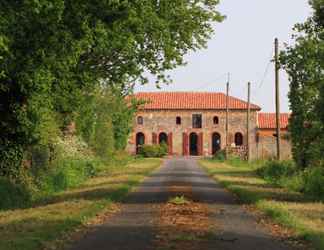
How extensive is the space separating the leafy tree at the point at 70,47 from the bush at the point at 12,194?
2.57 ft

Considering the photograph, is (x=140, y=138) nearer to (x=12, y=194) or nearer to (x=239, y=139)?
(x=239, y=139)

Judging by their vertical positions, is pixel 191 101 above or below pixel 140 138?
above

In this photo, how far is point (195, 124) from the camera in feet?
364

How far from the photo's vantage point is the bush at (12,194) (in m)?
24.6

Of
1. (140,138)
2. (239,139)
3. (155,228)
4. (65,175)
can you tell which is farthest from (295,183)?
(140,138)

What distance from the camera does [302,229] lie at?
56.4 ft

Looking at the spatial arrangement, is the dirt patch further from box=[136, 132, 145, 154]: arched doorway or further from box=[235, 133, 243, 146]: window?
box=[136, 132, 145, 154]: arched doorway

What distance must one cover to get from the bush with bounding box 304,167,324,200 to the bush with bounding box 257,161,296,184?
19.6ft

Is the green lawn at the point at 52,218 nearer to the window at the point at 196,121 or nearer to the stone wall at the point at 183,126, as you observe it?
the stone wall at the point at 183,126

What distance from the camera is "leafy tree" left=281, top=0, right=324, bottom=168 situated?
90.8 ft

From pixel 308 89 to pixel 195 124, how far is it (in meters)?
77.7

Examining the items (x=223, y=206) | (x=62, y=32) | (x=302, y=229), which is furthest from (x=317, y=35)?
(x=302, y=229)

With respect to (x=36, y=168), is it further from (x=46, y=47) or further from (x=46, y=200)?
(x=46, y=47)

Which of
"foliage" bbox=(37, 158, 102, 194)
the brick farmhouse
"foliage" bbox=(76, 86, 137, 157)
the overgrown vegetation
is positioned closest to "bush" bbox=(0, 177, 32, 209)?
the overgrown vegetation
